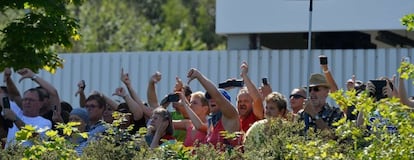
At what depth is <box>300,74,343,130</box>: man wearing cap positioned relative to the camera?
10.9 m

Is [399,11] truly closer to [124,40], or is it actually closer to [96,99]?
[96,99]

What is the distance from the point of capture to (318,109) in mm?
11188

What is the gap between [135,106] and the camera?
1255 centimetres

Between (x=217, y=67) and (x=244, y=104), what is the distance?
6.35m

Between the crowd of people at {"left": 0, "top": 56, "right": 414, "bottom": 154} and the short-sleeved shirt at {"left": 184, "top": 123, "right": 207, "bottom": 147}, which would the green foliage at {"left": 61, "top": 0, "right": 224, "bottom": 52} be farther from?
the short-sleeved shirt at {"left": 184, "top": 123, "right": 207, "bottom": 147}

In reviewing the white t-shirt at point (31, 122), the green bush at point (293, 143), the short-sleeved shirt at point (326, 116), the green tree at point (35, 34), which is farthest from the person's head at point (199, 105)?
the green tree at point (35, 34)

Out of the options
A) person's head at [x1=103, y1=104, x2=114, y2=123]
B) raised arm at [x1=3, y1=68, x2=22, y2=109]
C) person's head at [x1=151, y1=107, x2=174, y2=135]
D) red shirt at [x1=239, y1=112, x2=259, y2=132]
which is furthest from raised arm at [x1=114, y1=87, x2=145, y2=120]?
raised arm at [x1=3, y1=68, x2=22, y2=109]

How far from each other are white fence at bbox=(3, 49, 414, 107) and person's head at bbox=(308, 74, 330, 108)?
5238 millimetres

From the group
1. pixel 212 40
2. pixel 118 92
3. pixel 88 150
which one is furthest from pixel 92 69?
pixel 212 40

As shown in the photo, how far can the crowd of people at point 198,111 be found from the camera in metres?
11.0

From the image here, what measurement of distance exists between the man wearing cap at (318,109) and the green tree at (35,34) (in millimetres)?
5005

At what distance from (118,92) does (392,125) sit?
540 cm

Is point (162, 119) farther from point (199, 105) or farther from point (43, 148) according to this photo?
point (43, 148)

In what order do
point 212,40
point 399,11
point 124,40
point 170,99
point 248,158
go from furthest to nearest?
1. point 212,40
2. point 124,40
3. point 399,11
4. point 170,99
5. point 248,158
